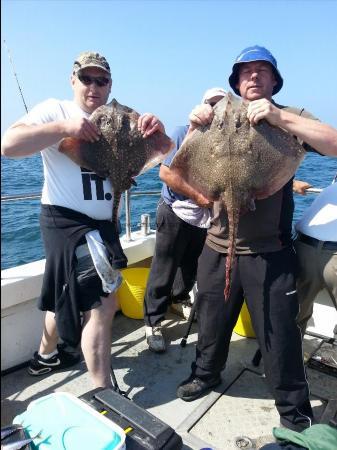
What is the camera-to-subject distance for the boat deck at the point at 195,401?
10.2 feet

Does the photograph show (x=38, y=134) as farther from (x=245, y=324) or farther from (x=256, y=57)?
(x=245, y=324)

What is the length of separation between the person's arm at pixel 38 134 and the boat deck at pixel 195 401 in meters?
2.13

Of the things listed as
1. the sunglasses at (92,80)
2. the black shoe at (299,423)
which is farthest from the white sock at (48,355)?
the sunglasses at (92,80)

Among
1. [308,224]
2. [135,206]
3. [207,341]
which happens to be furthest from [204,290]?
[135,206]

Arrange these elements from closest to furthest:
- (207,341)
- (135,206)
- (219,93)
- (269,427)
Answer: (269,427), (207,341), (219,93), (135,206)

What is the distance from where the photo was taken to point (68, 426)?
2.34m

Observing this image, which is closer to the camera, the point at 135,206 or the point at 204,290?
the point at 204,290

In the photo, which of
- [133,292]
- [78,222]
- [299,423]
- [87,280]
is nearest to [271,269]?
Result: [299,423]

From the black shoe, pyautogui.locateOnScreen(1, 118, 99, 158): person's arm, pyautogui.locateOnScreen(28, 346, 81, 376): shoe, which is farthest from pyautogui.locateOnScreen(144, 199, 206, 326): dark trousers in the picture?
the black shoe

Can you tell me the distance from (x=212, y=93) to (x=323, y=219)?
63.5 inches

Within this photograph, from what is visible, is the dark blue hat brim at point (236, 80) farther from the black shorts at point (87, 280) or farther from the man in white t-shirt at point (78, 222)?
the black shorts at point (87, 280)

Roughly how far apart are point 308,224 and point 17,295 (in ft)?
9.29

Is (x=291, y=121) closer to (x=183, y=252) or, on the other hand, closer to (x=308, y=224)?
(x=308, y=224)

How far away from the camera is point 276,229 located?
3.05 m
